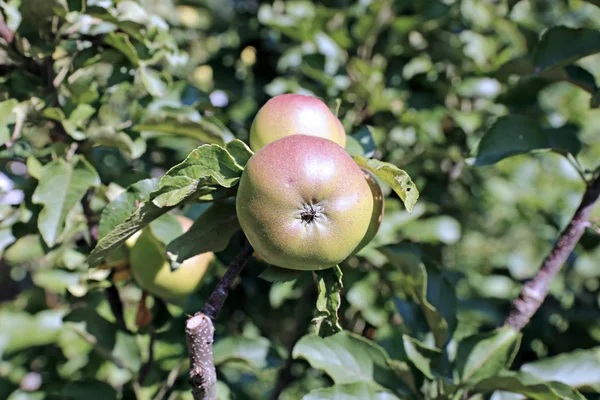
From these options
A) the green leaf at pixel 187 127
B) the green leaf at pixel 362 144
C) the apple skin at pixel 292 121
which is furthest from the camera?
the green leaf at pixel 187 127

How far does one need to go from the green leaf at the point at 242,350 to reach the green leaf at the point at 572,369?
0.53 meters

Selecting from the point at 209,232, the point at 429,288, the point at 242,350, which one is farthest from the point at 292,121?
the point at 242,350

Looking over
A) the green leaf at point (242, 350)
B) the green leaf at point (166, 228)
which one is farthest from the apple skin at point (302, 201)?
the green leaf at point (242, 350)

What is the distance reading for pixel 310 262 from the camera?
0.76 metres

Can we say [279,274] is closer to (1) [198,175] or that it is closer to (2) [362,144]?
(1) [198,175]

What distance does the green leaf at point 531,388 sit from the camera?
927 millimetres

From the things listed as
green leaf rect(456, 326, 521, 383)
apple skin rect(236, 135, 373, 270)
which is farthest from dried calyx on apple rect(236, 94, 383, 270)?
green leaf rect(456, 326, 521, 383)

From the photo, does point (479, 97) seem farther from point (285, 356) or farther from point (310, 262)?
point (310, 262)

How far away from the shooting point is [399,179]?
2.46ft

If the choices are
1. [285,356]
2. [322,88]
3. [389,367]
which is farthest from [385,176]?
[322,88]

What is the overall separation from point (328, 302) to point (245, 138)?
3.11ft

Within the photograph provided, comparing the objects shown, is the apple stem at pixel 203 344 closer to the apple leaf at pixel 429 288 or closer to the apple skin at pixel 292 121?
the apple skin at pixel 292 121

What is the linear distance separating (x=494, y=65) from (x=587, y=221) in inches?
31.5

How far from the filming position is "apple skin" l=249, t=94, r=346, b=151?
2.75ft
